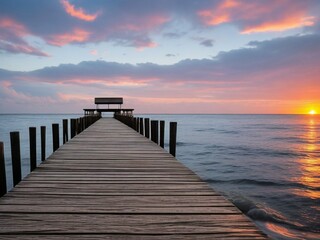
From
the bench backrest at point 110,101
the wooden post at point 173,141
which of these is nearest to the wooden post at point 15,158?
the wooden post at point 173,141

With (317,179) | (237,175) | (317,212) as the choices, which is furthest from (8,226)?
(317,179)

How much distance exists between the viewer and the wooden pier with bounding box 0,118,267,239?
8.52 feet

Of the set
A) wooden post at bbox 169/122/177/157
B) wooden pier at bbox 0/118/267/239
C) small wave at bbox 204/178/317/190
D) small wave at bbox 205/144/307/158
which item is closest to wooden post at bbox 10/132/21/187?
wooden pier at bbox 0/118/267/239

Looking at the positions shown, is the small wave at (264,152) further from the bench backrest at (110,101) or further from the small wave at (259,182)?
the bench backrest at (110,101)

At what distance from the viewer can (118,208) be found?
10.7 ft

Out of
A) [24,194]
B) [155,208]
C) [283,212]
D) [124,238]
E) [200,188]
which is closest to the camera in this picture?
[124,238]

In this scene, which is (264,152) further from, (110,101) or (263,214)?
(110,101)

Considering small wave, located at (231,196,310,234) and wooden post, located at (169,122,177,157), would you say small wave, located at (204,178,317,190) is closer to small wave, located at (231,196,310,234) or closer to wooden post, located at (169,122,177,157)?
small wave, located at (231,196,310,234)

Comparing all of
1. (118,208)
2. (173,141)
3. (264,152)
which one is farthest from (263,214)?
(264,152)

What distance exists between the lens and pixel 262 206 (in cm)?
1098

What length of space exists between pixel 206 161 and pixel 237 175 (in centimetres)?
635

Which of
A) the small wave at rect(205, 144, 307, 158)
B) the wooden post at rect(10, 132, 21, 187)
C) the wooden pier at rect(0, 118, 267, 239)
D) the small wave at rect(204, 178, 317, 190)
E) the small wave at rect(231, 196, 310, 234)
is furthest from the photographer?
the small wave at rect(205, 144, 307, 158)

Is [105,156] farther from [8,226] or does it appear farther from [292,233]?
[292,233]

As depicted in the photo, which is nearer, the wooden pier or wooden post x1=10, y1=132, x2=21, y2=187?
the wooden pier
